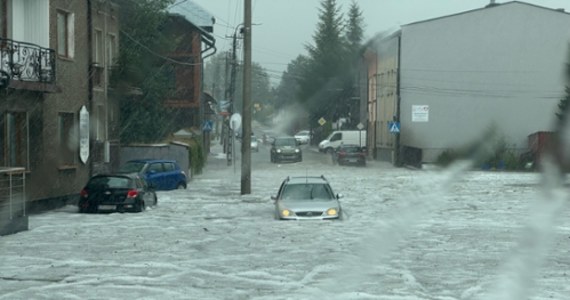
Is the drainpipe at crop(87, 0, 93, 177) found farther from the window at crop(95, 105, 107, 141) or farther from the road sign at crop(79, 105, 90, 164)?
the window at crop(95, 105, 107, 141)

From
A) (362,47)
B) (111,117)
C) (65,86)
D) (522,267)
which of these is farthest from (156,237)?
(362,47)

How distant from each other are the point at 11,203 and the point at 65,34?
9392 mm

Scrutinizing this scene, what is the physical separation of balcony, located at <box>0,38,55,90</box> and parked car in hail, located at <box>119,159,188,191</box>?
8.92m

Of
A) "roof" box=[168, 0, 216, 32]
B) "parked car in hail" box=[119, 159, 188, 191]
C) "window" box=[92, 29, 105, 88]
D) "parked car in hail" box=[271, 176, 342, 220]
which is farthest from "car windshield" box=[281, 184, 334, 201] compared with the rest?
"roof" box=[168, 0, 216, 32]

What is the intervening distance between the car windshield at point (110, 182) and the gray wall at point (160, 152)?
1396 cm

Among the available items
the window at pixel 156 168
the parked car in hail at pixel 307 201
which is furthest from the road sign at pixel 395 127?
the parked car in hail at pixel 307 201

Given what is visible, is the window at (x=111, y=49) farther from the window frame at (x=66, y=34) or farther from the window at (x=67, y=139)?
the window at (x=67, y=139)

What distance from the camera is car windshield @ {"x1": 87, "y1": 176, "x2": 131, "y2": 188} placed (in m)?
24.5

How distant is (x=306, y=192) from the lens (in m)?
22.6

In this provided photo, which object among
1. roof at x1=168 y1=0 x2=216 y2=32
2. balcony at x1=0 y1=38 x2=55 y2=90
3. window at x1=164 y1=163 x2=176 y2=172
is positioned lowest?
window at x1=164 y1=163 x2=176 y2=172

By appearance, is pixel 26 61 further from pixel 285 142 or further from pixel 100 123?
pixel 285 142

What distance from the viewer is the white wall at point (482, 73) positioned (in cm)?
5131

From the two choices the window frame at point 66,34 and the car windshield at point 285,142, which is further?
the car windshield at point 285,142

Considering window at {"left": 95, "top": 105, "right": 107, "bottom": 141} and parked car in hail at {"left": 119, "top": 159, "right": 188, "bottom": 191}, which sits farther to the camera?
parked car in hail at {"left": 119, "top": 159, "right": 188, "bottom": 191}
